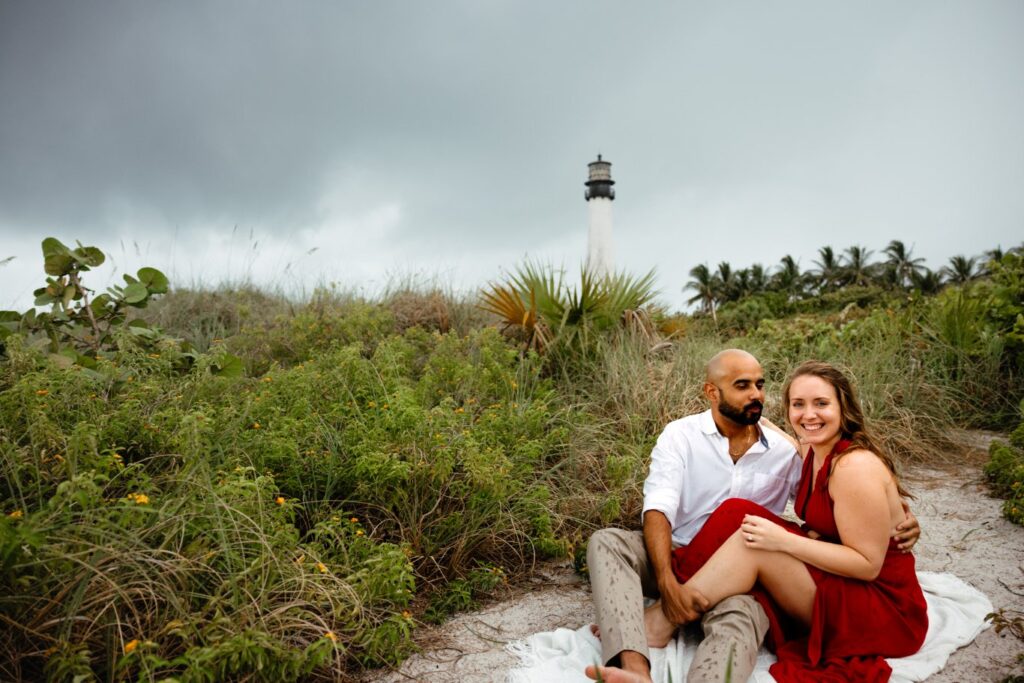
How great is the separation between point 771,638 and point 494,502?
5.04 ft

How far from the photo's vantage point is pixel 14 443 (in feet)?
9.43

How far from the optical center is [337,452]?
3.70 m

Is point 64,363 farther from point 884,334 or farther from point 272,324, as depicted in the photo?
point 884,334

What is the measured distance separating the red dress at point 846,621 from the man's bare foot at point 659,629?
43 centimetres

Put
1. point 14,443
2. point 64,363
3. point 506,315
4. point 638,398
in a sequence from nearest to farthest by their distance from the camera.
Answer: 1. point 14,443
2. point 64,363
3. point 638,398
4. point 506,315

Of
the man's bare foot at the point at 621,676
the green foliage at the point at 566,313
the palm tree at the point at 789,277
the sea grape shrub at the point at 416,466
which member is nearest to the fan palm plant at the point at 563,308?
the green foliage at the point at 566,313

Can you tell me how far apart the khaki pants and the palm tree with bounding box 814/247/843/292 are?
4599 centimetres

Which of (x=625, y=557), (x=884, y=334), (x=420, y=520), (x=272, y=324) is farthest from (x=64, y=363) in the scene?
(x=884, y=334)

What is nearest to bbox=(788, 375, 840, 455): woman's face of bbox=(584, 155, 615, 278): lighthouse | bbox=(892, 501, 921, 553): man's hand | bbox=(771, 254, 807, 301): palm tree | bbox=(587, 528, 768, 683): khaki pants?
bbox=(892, 501, 921, 553): man's hand

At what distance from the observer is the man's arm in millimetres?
2863

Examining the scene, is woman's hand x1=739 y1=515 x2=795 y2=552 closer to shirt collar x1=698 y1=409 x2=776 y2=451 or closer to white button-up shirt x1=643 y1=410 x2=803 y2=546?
white button-up shirt x1=643 y1=410 x2=803 y2=546

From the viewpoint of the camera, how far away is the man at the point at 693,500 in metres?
2.77

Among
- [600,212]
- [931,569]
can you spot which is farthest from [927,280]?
[931,569]

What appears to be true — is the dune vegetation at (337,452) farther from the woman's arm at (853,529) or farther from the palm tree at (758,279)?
the palm tree at (758,279)
